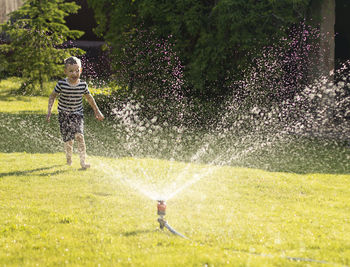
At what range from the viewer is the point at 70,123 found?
7.23m

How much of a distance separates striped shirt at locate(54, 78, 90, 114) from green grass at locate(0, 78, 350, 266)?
970 mm

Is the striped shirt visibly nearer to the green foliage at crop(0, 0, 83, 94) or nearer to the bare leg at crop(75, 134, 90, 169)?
the bare leg at crop(75, 134, 90, 169)

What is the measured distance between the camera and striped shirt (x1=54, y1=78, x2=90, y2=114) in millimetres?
7055

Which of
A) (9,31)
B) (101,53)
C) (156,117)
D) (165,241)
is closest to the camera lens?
(165,241)

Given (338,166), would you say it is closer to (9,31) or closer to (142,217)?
(142,217)

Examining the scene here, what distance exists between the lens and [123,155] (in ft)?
28.6

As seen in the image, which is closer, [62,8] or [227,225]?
[227,225]

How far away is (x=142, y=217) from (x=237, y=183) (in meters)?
2.11

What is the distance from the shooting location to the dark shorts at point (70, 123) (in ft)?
23.6

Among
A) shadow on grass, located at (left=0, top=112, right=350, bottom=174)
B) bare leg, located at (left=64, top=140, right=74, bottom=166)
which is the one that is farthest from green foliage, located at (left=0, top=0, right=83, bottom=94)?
bare leg, located at (left=64, top=140, right=74, bottom=166)

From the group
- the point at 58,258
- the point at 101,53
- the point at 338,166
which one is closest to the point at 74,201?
the point at 58,258

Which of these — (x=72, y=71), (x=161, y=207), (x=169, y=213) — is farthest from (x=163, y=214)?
(x=72, y=71)

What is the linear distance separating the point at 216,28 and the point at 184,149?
14.3 ft

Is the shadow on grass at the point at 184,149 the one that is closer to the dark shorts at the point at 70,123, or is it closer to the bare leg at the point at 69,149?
the bare leg at the point at 69,149
